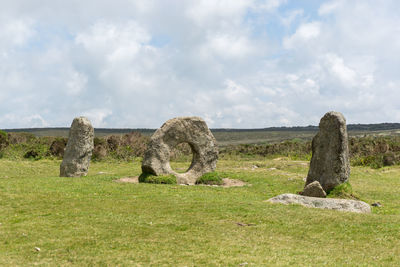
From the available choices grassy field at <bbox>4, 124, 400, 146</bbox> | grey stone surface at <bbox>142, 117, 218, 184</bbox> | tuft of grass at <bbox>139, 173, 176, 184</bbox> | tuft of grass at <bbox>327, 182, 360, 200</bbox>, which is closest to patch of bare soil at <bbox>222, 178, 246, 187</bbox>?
grey stone surface at <bbox>142, 117, 218, 184</bbox>

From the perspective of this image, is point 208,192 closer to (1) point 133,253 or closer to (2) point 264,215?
(2) point 264,215

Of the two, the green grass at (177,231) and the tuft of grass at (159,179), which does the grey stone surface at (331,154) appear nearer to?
the green grass at (177,231)

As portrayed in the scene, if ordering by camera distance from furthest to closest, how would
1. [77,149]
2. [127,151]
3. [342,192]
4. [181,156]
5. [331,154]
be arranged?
1. [181,156]
2. [127,151]
3. [77,149]
4. [331,154]
5. [342,192]

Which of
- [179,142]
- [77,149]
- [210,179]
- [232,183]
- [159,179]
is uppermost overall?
[179,142]

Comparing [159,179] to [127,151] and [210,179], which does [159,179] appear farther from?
[127,151]

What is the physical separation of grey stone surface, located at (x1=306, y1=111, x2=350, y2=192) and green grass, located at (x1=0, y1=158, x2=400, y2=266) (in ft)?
7.80

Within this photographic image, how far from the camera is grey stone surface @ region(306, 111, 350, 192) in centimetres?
1936

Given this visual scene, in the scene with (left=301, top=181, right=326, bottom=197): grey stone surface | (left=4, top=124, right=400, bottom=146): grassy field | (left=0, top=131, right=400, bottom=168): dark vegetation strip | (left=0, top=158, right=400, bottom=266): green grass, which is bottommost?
(left=0, top=158, right=400, bottom=266): green grass

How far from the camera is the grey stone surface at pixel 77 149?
2608cm

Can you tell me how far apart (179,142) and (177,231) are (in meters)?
13.5

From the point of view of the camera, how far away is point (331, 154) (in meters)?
19.7

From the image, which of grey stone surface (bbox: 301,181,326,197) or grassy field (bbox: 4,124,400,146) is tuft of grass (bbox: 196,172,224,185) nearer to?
grey stone surface (bbox: 301,181,326,197)

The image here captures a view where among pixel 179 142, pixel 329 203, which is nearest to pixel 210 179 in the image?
pixel 179 142

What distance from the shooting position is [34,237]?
11.5 m
